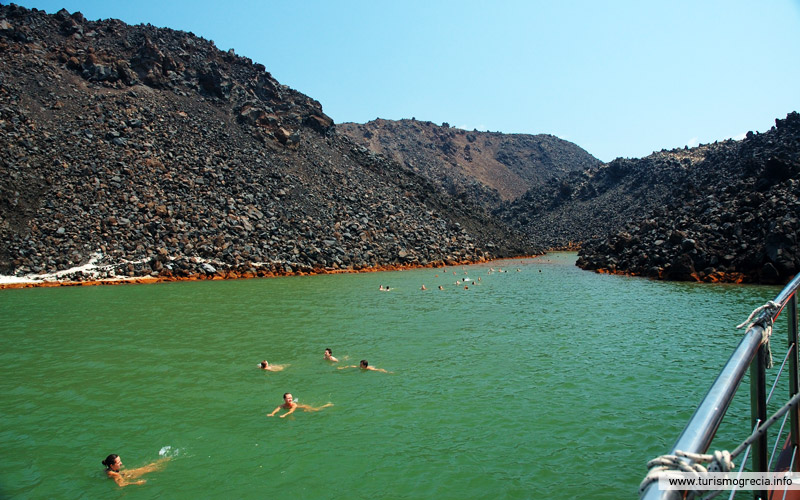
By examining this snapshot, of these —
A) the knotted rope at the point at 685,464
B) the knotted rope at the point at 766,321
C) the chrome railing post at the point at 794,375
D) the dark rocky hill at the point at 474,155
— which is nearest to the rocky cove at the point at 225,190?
the chrome railing post at the point at 794,375

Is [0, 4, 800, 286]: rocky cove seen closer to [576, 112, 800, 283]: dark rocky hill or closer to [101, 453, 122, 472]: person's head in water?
[576, 112, 800, 283]: dark rocky hill

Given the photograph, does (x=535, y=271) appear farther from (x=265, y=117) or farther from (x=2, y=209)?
(x=2, y=209)

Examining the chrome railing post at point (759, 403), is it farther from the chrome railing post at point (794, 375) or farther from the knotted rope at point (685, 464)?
the knotted rope at point (685, 464)

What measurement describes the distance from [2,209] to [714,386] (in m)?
44.1

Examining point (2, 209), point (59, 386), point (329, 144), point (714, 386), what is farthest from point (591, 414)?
point (329, 144)

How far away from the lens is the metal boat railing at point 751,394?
1.61 m

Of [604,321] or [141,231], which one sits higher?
[141,231]

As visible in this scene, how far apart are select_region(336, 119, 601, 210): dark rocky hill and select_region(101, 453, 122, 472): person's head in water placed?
96.1m

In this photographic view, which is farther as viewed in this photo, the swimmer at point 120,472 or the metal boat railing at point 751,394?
the swimmer at point 120,472

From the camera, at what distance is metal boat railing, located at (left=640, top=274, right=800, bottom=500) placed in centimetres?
161

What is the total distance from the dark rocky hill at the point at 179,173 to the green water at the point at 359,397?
1452 centimetres

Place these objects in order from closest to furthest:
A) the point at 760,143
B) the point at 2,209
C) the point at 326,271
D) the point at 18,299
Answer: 1. the point at 18,299
2. the point at 2,209
3. the point at 326,271
4. the point at 760,143

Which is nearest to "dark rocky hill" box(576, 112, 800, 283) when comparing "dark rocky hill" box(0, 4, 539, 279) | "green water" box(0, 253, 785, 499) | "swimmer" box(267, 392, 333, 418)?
"green water" box(0, 253, 785, 499)

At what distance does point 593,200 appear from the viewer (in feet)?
286
